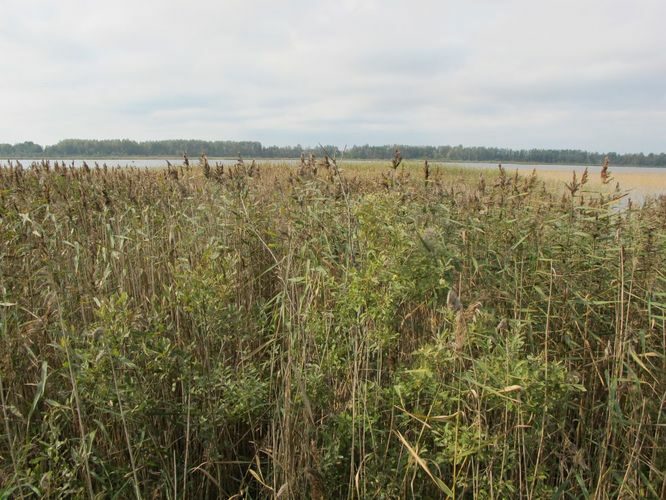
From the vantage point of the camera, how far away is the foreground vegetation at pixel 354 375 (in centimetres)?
181

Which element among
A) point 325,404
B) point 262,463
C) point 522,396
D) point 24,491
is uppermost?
point 522,396

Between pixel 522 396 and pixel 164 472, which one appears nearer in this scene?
pixel 522 396

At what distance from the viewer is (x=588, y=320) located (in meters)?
2.67

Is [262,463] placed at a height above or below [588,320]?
below

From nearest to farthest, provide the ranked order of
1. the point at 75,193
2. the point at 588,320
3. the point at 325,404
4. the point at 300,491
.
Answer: the point at 300,491 < the point at 325,404 < the point at 588,320 < the point at 75,193

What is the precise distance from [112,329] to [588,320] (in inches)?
101

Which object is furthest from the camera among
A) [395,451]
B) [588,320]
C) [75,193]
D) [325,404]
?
[75,193]

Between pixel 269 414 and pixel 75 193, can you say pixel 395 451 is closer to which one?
pixel 269 414

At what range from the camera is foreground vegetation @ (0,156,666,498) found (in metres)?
1.81

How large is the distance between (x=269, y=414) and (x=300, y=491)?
1.40ft

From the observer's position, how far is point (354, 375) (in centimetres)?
181

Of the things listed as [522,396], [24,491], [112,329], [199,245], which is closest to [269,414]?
[112,329]

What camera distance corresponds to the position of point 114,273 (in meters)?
2.94

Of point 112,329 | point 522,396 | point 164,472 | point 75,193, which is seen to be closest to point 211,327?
point 112,329
